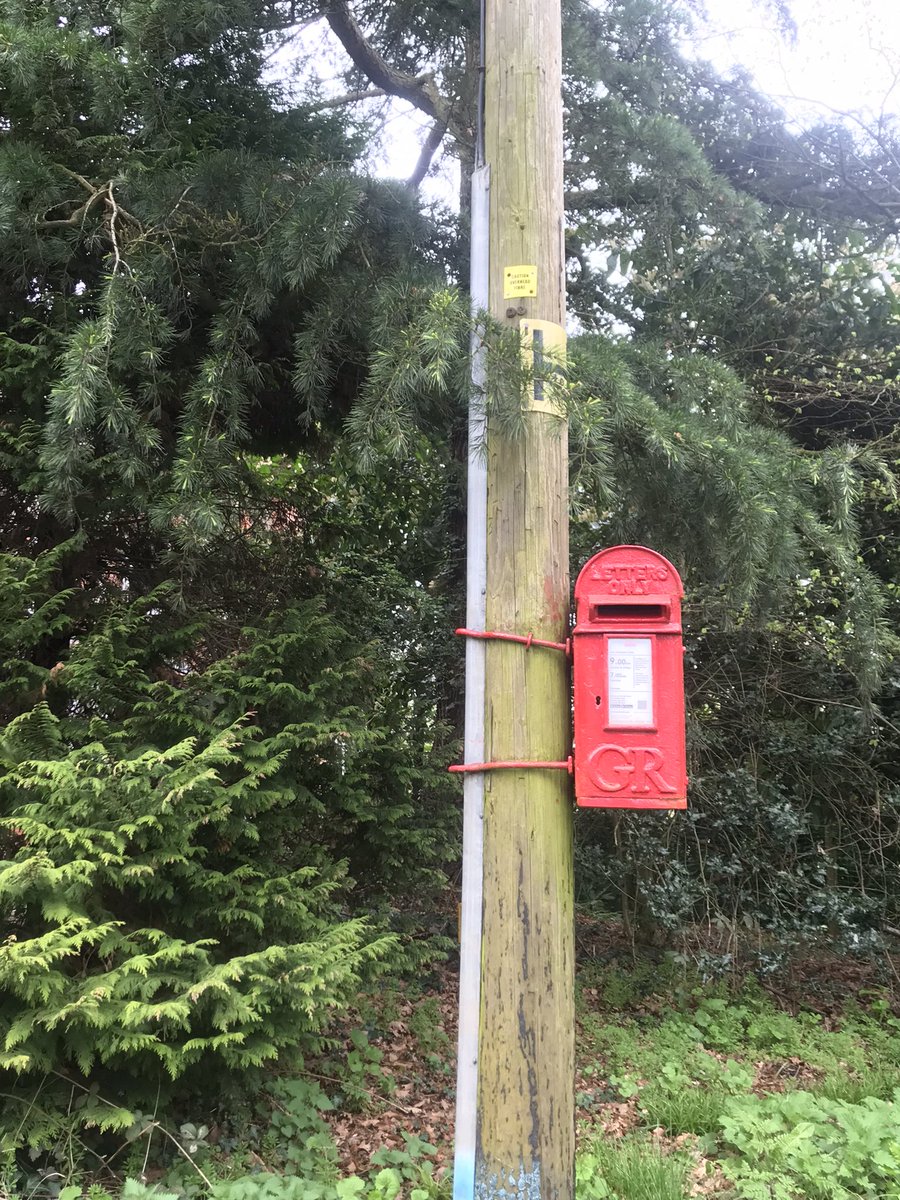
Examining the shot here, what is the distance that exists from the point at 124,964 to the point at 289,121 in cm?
403

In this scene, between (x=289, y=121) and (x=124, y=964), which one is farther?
(x=289, y=121)

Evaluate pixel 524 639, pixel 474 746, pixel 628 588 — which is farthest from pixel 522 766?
pixel 628 588

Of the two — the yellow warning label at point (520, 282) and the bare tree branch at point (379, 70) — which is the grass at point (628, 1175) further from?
the bare tree branch at point (379, 70)

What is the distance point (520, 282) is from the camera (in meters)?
2.54

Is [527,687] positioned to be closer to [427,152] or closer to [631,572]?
[631,572]

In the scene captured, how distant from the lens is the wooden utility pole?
218 cm

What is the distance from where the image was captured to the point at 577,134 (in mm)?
4383

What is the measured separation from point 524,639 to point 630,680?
321mm

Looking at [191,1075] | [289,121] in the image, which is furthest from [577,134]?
[191,1075]

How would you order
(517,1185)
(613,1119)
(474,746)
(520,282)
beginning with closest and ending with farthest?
1. (517,1185)
2. (474,746)
3. (520,282)
4. (613,1119)

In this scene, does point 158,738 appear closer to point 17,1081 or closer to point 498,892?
point 17,1081

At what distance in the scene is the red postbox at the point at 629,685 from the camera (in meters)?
2.22

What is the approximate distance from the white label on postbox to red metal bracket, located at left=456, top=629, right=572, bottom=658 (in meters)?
0.16

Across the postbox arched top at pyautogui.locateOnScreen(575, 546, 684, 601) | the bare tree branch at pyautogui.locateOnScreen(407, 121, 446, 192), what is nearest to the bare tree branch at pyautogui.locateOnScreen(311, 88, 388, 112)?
the bare tree branch at pyautogui.locateOnScreen(407, 121, 446, 192)
